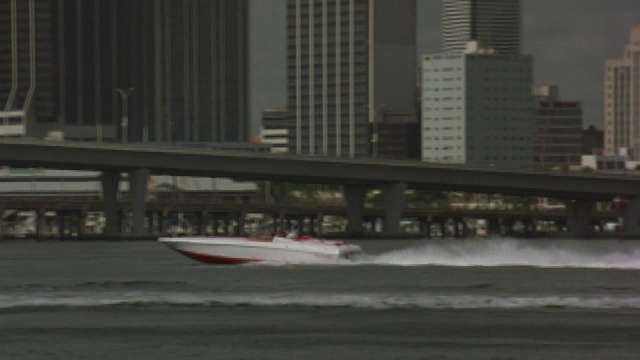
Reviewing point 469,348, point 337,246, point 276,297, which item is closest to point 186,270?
point 337,246

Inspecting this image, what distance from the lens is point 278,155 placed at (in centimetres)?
19112

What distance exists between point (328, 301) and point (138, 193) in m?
121

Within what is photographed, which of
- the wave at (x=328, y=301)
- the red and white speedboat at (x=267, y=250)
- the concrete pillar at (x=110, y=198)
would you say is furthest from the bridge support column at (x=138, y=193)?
the wave at (x=328, y=301)

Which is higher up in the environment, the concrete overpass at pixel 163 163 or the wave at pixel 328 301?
the concrete overpass at pixel 163 163

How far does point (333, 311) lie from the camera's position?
215 feet

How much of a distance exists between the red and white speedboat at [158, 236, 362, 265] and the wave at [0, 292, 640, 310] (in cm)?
2071

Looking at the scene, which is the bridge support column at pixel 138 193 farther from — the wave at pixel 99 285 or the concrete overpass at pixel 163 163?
the wave at pixel 99 285

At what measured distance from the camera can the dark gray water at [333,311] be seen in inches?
2125

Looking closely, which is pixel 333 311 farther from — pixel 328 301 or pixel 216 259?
pixel 216 259

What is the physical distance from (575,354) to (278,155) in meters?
139

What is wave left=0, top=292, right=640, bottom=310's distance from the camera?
221ft

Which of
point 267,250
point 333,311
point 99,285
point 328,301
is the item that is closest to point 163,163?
point 267,250

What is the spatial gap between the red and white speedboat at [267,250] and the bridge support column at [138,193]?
3518 inches

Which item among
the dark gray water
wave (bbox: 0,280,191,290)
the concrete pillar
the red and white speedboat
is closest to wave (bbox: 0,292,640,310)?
the dark gray water
